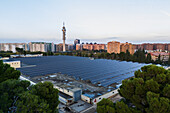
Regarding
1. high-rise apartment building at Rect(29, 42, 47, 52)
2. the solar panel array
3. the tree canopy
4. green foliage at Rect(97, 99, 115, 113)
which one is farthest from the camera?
high-rise apartment building at Rect(29, 42, 47, 52)

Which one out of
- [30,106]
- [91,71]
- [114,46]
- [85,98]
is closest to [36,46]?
[114,46]

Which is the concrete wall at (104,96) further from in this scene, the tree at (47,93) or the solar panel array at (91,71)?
the tree at (47,93)

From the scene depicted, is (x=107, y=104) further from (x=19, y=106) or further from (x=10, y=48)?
(x=10, y=48)

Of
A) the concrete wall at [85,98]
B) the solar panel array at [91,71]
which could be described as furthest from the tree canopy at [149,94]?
the solar panel array at [91,71]

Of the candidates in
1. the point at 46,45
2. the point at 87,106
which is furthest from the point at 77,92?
the point at 46,45

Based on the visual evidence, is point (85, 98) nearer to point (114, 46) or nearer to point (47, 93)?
point (47, 93)

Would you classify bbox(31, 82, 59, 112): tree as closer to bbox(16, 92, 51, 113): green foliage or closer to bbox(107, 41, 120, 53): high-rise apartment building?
bbox(16, 92, 51, 113): green foliage

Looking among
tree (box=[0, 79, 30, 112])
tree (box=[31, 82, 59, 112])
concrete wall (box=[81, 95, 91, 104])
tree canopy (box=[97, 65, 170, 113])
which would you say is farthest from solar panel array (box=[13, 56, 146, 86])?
tree (box=[0, 79, 30, 112])

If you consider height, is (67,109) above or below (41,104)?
below

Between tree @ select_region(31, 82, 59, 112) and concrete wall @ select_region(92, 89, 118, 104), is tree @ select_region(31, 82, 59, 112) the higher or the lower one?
the higher one
